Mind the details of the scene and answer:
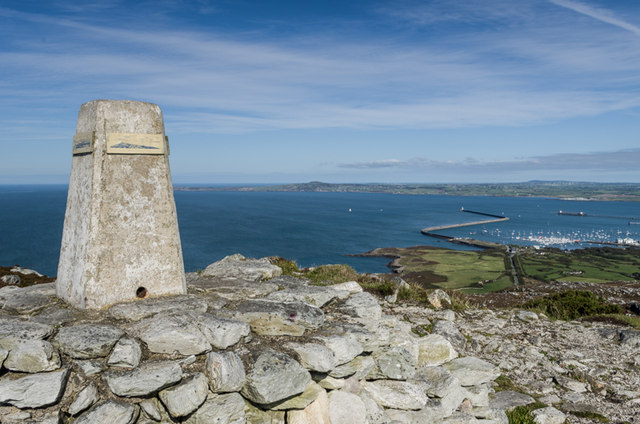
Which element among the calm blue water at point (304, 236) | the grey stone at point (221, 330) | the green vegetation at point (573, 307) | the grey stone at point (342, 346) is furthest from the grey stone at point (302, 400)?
the calm blue water at point (304, 236)

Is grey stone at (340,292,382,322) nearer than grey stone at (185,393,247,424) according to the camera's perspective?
No

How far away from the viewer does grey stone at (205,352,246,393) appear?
542cm

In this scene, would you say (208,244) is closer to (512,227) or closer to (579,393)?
(579,393)

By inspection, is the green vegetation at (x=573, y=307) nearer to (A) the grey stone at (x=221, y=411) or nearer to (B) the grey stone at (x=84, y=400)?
(A) the grey stone at (x=221, y=411)

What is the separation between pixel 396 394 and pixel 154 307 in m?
4.05

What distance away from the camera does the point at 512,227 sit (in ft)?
472

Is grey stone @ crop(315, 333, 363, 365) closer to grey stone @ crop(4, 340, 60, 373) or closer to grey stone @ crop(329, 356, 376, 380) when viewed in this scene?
grey stone @ crop(329, 356, 376, 380)

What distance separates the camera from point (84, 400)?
15.9ft

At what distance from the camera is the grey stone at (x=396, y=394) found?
7.01 m

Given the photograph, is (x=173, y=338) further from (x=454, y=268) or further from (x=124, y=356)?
(x=454, y=268)

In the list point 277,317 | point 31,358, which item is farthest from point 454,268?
point 31,358

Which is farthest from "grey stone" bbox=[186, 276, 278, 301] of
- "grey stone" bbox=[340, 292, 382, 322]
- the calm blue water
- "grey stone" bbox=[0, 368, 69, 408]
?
the calm blue water

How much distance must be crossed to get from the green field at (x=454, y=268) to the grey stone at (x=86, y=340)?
152 feet

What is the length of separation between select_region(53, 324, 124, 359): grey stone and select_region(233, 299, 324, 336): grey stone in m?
1.83
